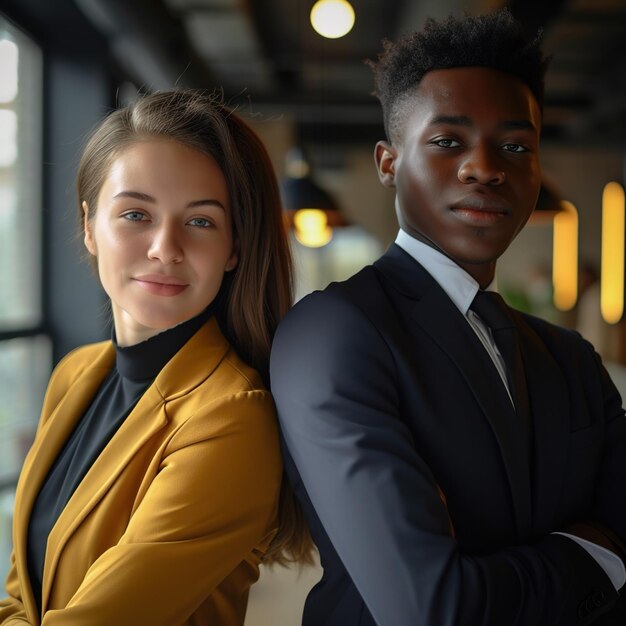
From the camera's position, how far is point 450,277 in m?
1.25

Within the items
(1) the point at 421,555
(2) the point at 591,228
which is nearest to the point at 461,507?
(1) the point at 421,555

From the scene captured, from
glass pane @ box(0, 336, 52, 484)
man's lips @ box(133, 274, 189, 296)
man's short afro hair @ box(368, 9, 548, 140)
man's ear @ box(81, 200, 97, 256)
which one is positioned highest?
man's short afro hair @ box(368, 9, 548, 140)

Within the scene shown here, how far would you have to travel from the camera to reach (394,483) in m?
1.04

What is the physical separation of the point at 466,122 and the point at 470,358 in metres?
0.37

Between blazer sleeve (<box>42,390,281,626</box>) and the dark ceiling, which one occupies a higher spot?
the dark ceiling

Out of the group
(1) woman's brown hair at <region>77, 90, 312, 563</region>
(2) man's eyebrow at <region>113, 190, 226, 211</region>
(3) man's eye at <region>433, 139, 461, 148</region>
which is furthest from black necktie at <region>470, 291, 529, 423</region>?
(2) man's eyebrow at <region>113, 190, 226, 211</region>

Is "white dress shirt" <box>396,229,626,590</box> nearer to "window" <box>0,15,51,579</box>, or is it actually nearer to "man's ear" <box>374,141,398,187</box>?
"man's ear" <box>374,141,398,187</box>

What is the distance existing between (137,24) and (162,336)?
3266 mm

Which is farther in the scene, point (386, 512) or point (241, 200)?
point (241, 200)

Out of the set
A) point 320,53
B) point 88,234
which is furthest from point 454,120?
point 320,53

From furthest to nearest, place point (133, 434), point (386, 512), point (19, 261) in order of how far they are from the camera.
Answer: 1. point (19, 261)
2. point (133, 434)
3. point (386, 512)

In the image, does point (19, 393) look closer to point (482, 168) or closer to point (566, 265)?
point (482, 168)

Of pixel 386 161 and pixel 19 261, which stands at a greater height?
pixel 386 161

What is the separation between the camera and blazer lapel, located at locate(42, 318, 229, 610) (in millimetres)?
1212
